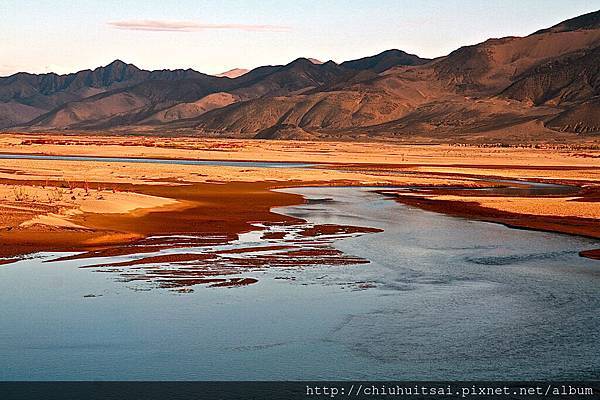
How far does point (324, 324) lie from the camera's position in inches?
698

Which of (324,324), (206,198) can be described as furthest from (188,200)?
(324,324)

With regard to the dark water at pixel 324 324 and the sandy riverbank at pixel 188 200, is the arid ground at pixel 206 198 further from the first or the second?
the dark water at pixel 324 324

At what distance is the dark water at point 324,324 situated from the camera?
14.7 meters

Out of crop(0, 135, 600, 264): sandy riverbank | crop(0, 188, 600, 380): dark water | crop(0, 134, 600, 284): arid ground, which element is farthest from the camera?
crop(0, 135, 600, 264): sandy riverbank

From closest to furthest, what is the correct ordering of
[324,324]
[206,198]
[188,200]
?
[324,324] → [188,200] → [206,198]

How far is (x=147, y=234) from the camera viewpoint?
30062 mm

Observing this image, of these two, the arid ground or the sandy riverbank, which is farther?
the sandy riverbank

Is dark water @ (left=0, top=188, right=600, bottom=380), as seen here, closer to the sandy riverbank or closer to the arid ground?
the arid ground

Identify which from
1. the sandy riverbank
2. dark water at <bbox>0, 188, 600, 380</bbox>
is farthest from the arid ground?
dark water at <bbox>0, 188, 600, 380</bbox>

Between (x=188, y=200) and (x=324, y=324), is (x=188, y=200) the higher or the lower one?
the higher one

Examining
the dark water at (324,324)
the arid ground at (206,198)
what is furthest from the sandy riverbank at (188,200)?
the dark water at (324,324)

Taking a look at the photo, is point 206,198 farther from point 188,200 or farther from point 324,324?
point 324,324

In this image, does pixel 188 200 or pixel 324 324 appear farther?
pixel 188 200

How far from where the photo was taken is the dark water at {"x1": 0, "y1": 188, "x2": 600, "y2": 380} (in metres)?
14.7
